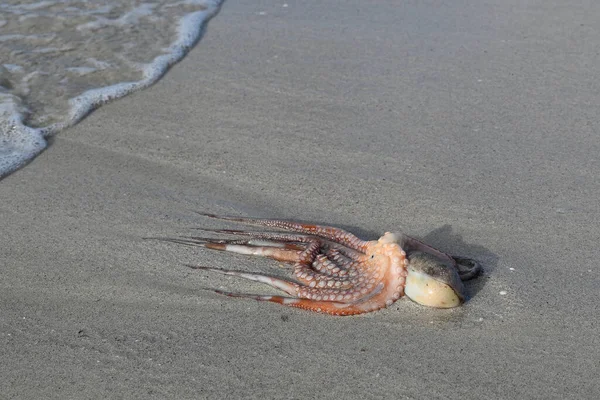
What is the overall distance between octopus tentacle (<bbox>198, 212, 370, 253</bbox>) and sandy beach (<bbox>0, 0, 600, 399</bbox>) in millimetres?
121

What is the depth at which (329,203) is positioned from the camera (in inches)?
147

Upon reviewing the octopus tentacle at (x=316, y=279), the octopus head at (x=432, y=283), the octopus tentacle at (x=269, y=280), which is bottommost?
the octopus tentacle at (x=269, y=280)

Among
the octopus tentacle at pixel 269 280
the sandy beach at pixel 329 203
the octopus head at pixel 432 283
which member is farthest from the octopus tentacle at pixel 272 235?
the octopus head at pixel 432 283

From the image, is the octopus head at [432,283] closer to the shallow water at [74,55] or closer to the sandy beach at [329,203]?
the sandy beach at [329,203]

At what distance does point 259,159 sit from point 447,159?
1094mm

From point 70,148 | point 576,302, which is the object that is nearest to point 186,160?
point 70,148

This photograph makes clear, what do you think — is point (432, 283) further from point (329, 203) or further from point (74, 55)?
point (74, 55)

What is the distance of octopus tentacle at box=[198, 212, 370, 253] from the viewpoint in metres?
3.19

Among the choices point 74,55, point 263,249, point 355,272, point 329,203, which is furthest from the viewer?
point 74,55

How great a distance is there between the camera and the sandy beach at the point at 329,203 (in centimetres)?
268

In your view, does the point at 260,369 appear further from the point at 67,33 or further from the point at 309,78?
the point at 67,33

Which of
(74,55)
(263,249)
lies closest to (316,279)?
(263,249)

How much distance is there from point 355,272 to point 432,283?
0.35 m

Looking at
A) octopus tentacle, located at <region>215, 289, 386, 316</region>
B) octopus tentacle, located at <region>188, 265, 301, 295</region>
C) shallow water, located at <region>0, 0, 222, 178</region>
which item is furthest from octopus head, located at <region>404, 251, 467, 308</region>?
shallow water, located at <region>0, 0, 222, 178</region>
